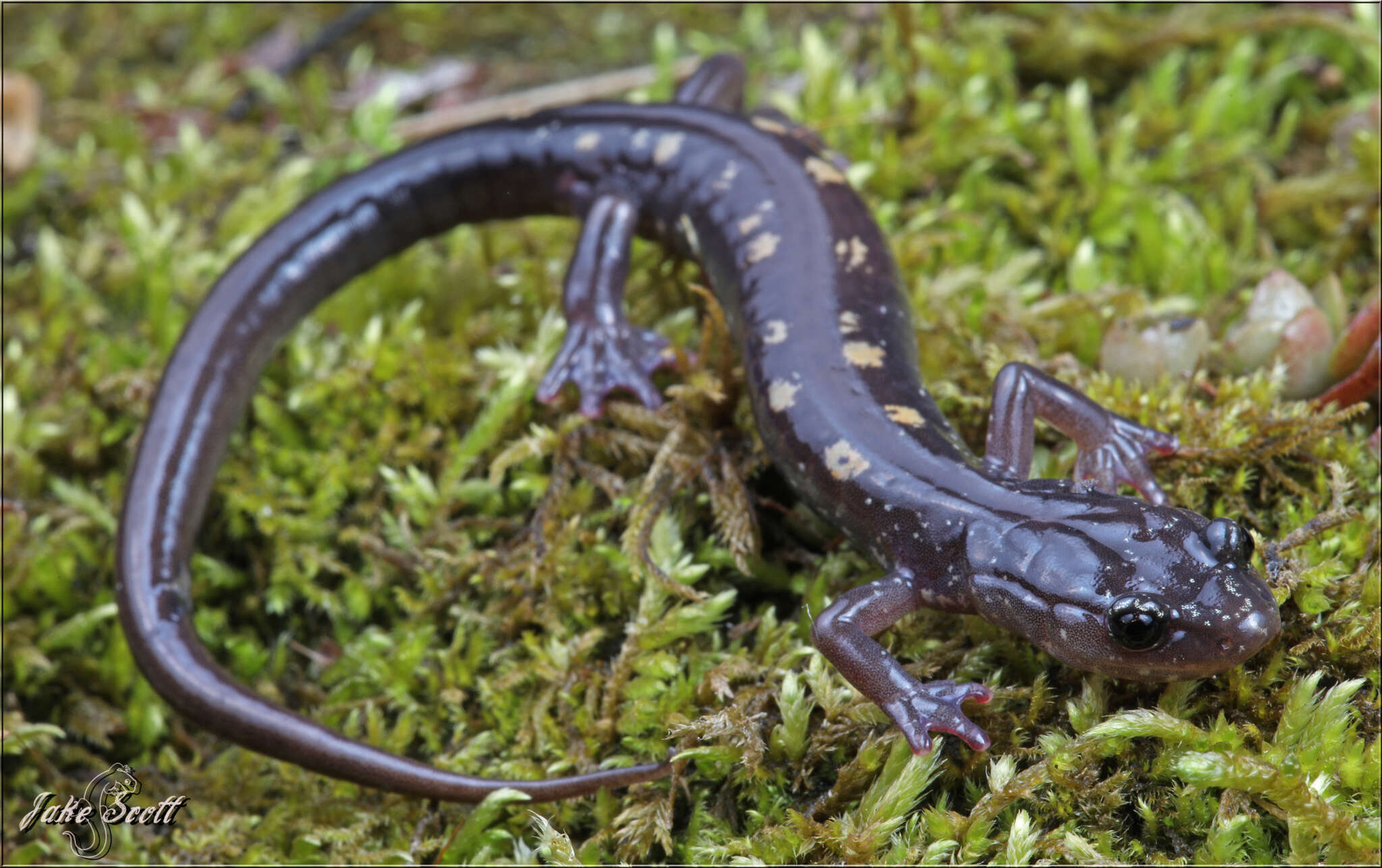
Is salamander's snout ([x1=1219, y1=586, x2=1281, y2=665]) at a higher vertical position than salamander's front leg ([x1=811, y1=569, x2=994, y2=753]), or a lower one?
higher

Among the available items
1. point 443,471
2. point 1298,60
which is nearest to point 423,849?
point 443,471

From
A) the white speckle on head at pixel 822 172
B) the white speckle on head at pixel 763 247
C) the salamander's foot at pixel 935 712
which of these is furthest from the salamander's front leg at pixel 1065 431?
the white speckle on head at pixel 822 172

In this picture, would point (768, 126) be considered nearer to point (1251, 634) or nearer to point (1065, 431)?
point (1065, 431)

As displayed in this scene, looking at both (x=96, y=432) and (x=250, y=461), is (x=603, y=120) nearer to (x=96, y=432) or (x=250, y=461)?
(x=250, y=461)

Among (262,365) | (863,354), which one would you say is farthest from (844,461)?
(262,365)

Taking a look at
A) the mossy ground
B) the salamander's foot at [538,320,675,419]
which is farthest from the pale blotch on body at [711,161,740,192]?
the salamander's foot at [538,320,675,419]

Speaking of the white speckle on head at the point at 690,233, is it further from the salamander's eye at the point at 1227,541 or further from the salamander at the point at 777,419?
the salamander's eye at the point at 1227,541
